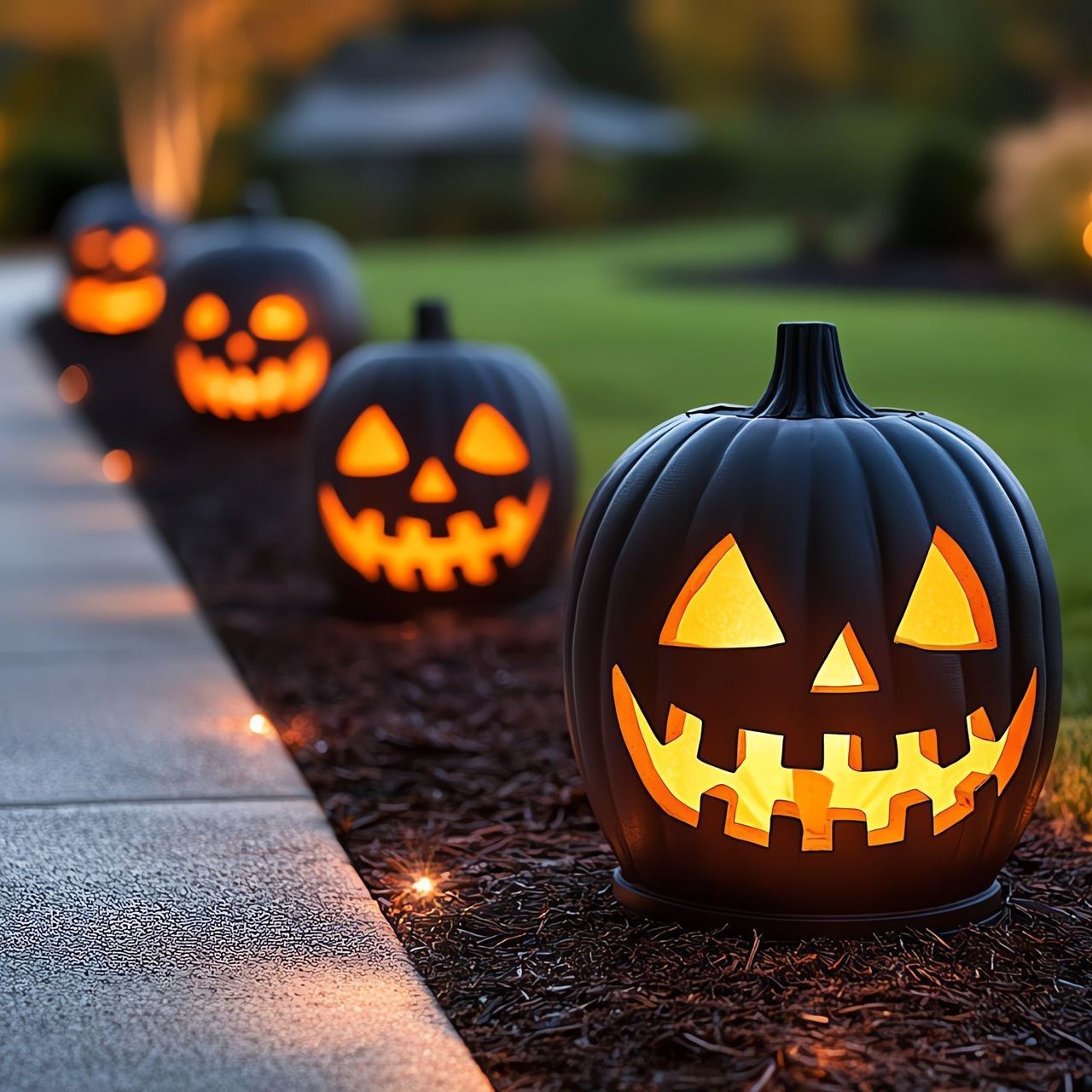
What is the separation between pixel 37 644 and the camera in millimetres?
6035

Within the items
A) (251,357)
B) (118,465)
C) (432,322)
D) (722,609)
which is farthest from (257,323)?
(722,609)

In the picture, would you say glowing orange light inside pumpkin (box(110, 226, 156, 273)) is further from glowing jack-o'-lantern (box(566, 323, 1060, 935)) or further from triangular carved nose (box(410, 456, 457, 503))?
glowing jack-o'-lantern (box(566, 323, 1060, 935))

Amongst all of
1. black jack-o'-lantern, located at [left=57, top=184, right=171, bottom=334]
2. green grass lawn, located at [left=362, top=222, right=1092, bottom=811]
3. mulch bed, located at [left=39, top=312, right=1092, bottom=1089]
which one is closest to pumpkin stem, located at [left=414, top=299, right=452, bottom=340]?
mulch bed, located at [left=39, top=312, right=1092, bottom=1089]

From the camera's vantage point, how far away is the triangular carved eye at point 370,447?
20.2 ft

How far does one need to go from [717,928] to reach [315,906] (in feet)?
Result: 2.85

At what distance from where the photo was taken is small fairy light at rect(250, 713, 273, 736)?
497 centimetres

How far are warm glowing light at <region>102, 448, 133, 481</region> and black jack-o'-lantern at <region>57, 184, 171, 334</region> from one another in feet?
18.6

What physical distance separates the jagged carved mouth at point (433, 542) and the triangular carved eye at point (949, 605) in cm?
310

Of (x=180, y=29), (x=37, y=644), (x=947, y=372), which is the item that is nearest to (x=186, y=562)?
(x=37, y=644)

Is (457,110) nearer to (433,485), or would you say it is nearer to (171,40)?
(171,40)

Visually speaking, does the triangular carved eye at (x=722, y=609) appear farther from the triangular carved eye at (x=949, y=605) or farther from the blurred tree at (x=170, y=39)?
the blurred tree at (x=170, y=39)

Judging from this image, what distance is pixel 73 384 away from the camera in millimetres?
13922

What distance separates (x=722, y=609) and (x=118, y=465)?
294 inches

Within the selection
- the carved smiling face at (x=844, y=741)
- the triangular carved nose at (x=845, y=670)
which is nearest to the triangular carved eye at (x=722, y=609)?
the carved smiling face at (x=844, y=741)
